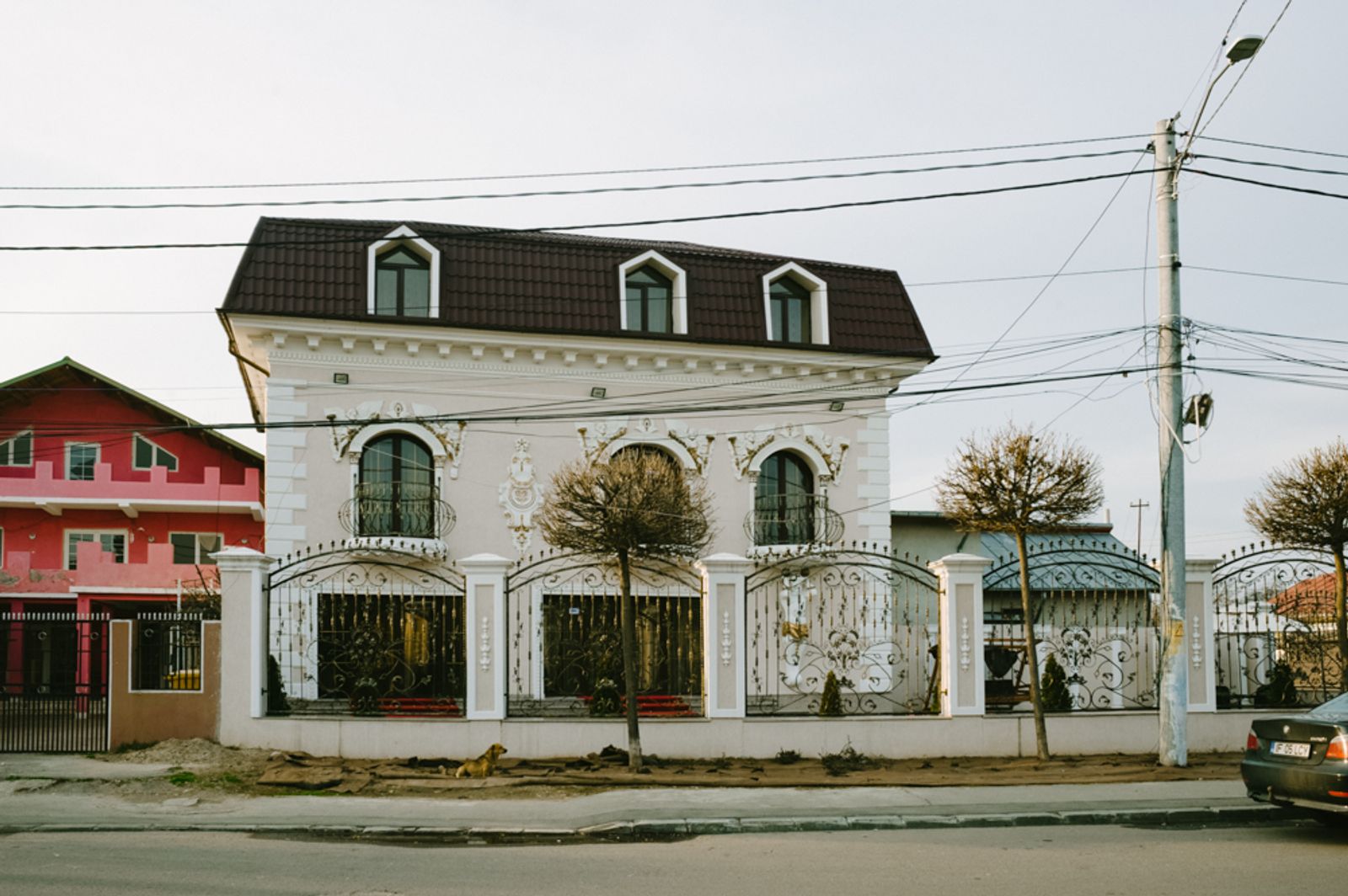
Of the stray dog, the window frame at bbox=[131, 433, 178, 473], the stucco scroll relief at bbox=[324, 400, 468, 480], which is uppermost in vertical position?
the window frame at bbox=[131, 433, 178, 473]

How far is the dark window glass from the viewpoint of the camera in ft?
81.7

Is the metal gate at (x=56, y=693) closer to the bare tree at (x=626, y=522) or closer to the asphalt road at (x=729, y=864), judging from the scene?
the asphalt road at (x=729, y=864)

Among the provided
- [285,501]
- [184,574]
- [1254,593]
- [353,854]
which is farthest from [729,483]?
[184,574]

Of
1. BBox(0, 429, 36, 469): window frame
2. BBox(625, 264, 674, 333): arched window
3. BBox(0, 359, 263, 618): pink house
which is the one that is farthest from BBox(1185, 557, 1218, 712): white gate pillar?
BBox(0, 429, 36, 469): window frame

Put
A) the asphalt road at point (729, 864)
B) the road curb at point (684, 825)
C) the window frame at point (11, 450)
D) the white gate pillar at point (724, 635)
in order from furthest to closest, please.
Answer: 1. the window frame at point (11, 450)
2. the white gate pillar at point (724, 635)
3. the road curb at point (684, 825)
4. the asphalt road at point (729, 864)

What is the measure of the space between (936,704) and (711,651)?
3.22 m

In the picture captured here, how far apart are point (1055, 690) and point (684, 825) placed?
7.13m

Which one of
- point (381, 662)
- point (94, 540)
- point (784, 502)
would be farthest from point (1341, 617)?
point (94, 540)

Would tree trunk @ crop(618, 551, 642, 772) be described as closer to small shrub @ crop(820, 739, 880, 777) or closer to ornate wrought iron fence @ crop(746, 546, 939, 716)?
ornate wrought iron fence @ crop(746, 546, 939, 716)

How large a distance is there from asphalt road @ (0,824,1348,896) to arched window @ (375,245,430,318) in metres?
12.8

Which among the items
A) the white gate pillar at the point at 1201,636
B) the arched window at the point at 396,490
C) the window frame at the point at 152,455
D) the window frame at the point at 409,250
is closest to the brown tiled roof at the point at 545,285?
the window frame at the point at 409,250

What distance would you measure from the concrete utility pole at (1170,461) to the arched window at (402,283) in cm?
1267

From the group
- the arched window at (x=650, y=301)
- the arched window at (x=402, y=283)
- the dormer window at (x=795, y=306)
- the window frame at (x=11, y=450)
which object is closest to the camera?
the arched window at (x=402, y=283)

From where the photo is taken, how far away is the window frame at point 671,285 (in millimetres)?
23781
